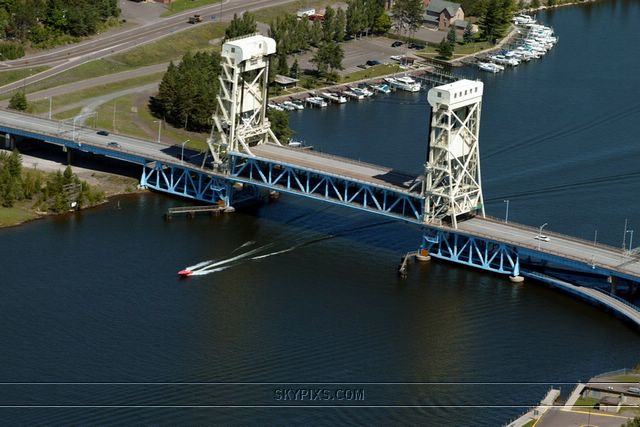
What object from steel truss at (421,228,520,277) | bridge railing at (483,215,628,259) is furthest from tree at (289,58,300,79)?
steel truss at (421,228,520,277)

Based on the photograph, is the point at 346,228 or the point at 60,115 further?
the point at 60,115

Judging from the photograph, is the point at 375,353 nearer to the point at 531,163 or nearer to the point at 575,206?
the point at 575,206

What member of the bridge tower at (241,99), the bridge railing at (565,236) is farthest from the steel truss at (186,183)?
the bridge railing at (565,236)

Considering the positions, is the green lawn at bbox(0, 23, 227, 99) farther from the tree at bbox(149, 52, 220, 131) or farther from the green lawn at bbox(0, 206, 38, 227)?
the green lawn at bbox(0, 206, 38, 227)

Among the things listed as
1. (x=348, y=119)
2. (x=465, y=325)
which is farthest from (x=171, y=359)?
(x=348, y=119)

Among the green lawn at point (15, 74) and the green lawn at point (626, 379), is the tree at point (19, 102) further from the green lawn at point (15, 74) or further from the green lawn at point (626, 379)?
the green lawn at point (626, 379)

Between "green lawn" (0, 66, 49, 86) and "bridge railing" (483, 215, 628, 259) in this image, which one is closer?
"bridge railing" (483, 215, 628, 259)
